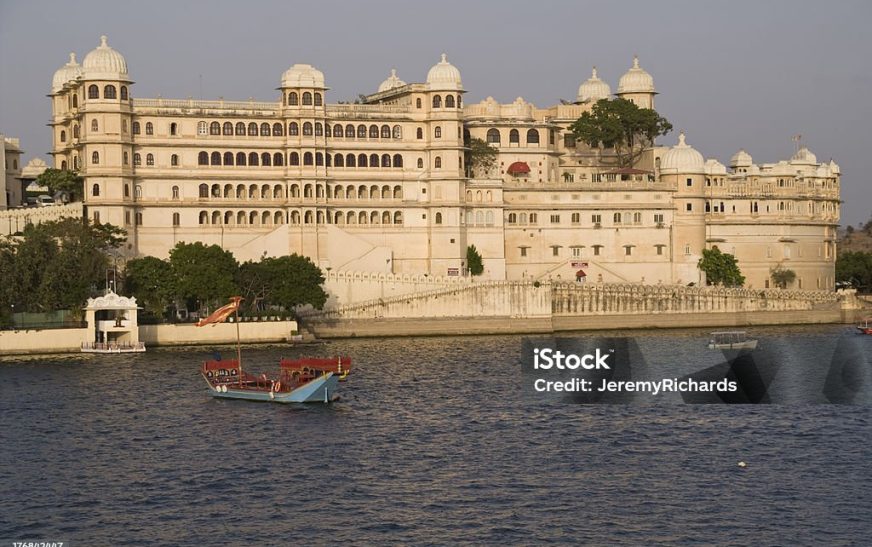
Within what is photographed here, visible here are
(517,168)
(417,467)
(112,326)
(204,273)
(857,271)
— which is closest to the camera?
(417,467)

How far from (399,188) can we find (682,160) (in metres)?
22.7

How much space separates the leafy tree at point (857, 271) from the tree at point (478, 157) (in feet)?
109

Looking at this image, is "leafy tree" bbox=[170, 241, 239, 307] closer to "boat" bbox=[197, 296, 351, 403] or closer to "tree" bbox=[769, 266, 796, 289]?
"boat" bbox=[197, 296, 351, 403]

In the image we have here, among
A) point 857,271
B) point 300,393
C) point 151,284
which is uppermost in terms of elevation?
point 857,271

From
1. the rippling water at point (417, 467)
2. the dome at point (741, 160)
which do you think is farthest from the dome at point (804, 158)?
the rippling water at point (417, 467)

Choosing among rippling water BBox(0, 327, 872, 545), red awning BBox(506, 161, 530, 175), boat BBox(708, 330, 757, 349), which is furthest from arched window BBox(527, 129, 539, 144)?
rippling water BBox(0, 327, 872, 545)

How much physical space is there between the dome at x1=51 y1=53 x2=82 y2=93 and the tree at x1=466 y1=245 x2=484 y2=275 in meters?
31.7

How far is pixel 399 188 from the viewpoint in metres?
118

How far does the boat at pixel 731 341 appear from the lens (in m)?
94.1

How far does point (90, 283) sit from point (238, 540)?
5200 centimetres

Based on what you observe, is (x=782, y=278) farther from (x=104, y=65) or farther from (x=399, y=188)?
(x=104, y=65)

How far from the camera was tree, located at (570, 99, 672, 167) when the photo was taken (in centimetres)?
12700

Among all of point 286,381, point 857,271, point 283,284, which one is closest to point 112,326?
point 283,284

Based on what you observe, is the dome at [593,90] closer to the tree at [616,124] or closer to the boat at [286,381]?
the tree at [616,124]
